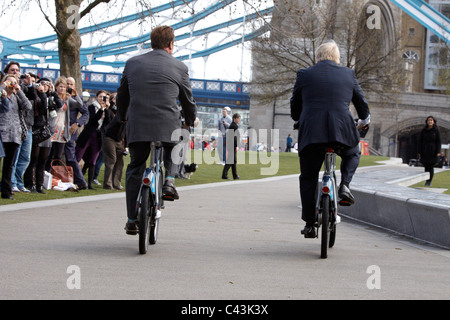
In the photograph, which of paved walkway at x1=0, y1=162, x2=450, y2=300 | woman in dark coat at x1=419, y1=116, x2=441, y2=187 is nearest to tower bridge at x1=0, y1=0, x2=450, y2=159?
woman in dark coat at x1=419, y1=116, x2=441, y2=187

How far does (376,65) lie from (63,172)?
92.0 ft

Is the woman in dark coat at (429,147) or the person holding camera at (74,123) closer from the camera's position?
the person holding camera at (74,123)

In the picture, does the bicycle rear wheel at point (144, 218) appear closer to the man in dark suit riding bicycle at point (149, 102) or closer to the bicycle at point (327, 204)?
the man in dark suit riding bicycle at point (149, 102)

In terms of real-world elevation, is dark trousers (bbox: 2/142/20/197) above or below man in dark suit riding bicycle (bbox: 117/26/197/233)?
below

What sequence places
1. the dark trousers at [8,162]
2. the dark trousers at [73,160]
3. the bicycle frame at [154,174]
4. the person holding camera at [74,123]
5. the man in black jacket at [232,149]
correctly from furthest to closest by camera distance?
the man in black jacket at [232,149] < the dark trousers at [73,160] < the person holding camera at [74,123] < the dark trousers at [8,162] < the bicycle frame at [154,174]

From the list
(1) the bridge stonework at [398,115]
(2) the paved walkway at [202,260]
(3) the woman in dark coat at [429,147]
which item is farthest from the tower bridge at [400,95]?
(2) the paved walkway at [202,260]

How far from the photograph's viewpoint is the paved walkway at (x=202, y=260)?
15.8ft

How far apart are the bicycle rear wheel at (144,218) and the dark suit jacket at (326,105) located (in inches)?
55.8

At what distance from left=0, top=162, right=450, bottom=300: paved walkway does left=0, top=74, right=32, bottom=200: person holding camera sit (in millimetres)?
616

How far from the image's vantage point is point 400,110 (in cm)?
6184

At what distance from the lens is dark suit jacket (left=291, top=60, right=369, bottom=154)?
6504 millimetres

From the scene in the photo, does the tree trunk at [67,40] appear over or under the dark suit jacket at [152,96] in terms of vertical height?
over

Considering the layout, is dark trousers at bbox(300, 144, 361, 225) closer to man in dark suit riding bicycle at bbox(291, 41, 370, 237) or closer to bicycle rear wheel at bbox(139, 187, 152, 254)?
man in dark suit riding bicycle at bbox(291, 41, 370, 237)
